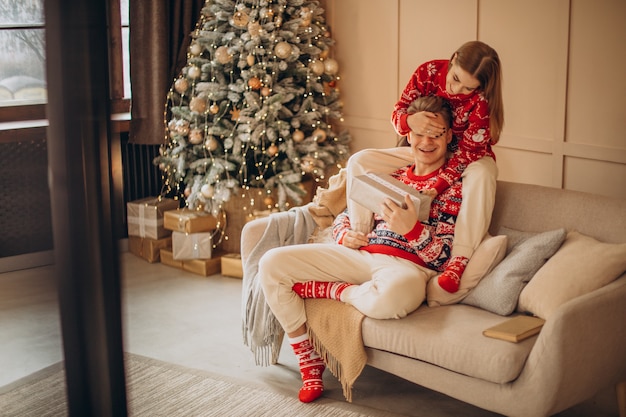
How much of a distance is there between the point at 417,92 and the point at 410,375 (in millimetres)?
1181

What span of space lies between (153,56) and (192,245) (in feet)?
4.13

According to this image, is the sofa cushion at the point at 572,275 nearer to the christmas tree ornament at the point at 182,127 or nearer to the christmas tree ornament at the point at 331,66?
the christmas tree ornament at the point at 331,66

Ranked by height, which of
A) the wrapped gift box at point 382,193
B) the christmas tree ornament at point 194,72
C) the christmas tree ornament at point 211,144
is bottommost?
the wrapped gift box at point 382,193

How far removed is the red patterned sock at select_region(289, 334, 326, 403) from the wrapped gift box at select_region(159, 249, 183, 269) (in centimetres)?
187

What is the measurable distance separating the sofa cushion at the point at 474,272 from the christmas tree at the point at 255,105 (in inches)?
64.6

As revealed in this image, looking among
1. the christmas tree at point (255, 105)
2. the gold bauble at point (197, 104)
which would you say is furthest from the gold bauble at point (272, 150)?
the gold bauble at point (197, 104)

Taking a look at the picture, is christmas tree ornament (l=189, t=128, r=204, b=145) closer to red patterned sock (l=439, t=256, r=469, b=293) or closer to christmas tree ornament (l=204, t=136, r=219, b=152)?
christmas tree ornament (l=204, t=136, r=219, b=152)

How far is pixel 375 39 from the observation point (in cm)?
464

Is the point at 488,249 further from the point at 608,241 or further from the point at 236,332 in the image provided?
the point at 236,332

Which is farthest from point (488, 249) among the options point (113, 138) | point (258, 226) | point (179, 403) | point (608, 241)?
point (113, 138)

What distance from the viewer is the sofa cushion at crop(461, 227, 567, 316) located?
8.95ft

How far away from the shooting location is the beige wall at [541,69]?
11.5ft

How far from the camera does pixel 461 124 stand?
307cm

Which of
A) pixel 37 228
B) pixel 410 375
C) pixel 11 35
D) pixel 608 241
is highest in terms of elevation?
pixel 11 35
